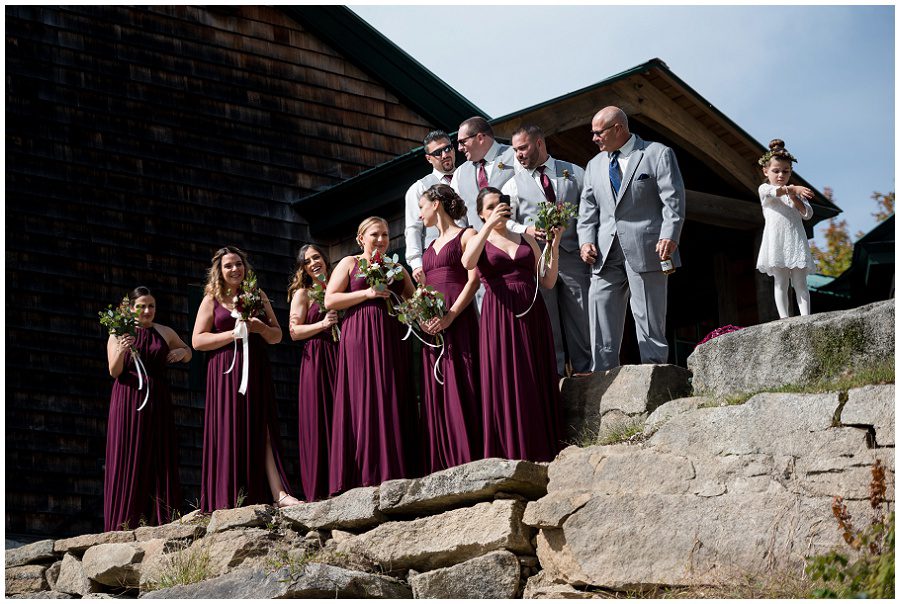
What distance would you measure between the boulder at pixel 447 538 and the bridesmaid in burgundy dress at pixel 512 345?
0.56 m

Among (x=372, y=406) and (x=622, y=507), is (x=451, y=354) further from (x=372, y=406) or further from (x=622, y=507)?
(x=622, y=507)

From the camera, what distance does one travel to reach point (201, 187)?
13.1 m

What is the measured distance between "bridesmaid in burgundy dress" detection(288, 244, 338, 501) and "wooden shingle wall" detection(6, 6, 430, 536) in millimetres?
3266

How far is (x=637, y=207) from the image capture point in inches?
351

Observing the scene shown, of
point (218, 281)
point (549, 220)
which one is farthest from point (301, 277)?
point (549, 220)

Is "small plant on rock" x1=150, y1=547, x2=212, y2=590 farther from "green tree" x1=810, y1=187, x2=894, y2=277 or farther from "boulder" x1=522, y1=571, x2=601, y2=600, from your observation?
"green tree" x1=810, y1=187, x2=894, y2=277

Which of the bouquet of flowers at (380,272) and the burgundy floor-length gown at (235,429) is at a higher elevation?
the bouquet of flowers at (380,272)

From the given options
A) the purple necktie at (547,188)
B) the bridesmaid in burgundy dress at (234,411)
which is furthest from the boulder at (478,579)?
the purple necktie at (547,188)

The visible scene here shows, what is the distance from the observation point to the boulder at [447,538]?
293 inches

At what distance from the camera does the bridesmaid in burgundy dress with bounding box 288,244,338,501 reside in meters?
9.00

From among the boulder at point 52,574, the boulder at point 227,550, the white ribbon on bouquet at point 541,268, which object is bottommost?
the boulder at point 52,574

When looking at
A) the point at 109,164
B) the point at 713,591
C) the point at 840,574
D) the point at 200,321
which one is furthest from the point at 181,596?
the point at 109,164

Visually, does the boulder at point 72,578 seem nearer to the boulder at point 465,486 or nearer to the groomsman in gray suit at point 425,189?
the boulder at point 465,486

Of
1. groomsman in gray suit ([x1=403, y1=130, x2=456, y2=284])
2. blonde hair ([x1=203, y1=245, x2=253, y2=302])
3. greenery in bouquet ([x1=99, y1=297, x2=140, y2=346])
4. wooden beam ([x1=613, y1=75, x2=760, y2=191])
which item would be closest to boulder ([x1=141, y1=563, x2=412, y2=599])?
blonde hair ([x1=203, y1=245, x2=253, y2=302])
